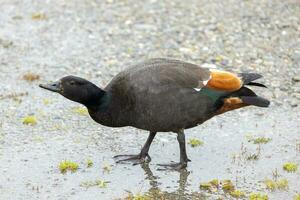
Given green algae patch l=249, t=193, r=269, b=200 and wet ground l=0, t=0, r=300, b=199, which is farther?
wet ground l=0, t=0, r=300, b=199

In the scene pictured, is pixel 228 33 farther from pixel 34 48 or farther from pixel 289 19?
pixel 34 48

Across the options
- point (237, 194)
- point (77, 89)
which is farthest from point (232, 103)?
point (77, 89)

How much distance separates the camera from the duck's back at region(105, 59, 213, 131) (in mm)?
8586

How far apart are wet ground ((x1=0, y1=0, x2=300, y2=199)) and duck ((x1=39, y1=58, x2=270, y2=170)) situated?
0.71 metres

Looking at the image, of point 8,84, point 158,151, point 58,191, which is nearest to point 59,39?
point 8,84

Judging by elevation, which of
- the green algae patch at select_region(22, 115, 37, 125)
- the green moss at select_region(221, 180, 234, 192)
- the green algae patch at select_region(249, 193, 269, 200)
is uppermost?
the green algae patch at select_region(249, 193, 269, 200)

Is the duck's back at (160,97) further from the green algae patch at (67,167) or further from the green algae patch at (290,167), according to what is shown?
the green algae patch at (290,167)

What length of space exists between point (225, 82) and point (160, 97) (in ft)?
2.78

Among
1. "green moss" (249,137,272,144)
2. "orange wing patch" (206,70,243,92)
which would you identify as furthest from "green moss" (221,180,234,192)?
"green moss" (249,137,272,144)

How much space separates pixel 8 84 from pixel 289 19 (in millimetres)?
5928

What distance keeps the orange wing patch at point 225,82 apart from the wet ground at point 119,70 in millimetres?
1012

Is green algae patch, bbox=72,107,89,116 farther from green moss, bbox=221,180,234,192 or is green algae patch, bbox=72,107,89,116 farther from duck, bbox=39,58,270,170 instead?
green moss, bbox=221,180,234,192

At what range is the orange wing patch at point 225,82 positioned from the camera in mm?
8812

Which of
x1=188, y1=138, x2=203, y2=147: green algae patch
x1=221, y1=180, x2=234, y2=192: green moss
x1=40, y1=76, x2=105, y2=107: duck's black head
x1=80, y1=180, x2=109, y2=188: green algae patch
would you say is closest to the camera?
x1=221, y1=180, x2=234, y2=192: green moss
